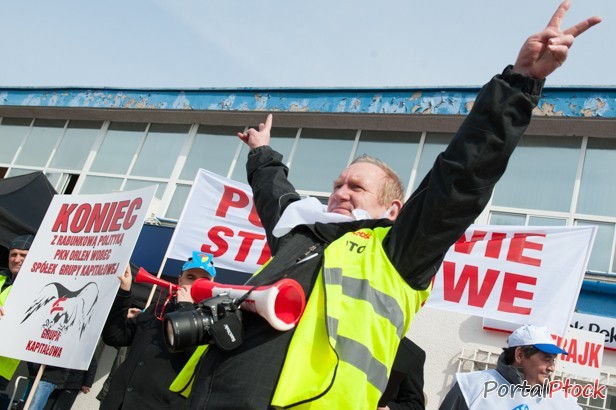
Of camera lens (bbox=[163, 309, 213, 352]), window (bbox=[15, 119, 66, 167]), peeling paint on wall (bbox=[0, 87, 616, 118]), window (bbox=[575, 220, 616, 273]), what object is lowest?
camera lens (bbox=[163, 309, 213, 352])

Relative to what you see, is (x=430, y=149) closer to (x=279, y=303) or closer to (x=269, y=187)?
(x=269, y=187)

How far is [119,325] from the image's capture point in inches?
198

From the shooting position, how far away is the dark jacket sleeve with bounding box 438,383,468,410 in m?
4.04

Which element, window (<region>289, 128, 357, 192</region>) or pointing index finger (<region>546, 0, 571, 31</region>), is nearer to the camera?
pointing index finger (<region>546, 0, 571, 31</region>)

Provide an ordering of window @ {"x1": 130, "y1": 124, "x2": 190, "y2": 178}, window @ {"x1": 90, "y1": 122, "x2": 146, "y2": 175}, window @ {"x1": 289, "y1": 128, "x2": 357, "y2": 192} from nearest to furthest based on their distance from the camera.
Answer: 1. window @ {"x1": 289, "y1": 128, "x2": 357, "y2": 192}
2. window @ {"x1": 130, "y1": 124, "x2": 190, "y2": 178}
3. window @ {"x1": 90, "y1": 122, "x2": 146, "y2": 175}

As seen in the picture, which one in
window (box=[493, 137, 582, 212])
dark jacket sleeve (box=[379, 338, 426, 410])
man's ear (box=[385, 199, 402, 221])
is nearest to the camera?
man's ear (box=[385, 199, 402, 221])

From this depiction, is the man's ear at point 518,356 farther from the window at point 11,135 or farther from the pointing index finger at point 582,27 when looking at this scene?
the window at point 11,135

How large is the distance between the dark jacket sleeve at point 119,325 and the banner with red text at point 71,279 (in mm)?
121

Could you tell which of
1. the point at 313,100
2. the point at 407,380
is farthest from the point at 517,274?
→ the point at 313,100

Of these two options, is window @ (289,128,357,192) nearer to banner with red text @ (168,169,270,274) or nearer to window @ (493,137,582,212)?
window @ (493,137,582,212)

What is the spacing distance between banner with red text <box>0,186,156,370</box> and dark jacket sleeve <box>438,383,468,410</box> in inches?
103

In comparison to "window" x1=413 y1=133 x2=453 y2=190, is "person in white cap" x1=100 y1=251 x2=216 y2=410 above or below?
below

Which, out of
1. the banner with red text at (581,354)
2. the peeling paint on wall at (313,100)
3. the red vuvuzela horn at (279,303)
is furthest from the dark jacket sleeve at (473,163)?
the peeling paint on wall at (313,100)

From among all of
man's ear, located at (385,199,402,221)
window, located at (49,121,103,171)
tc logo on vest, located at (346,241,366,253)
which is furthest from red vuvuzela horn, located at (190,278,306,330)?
window, located at (49,121,103,171)
